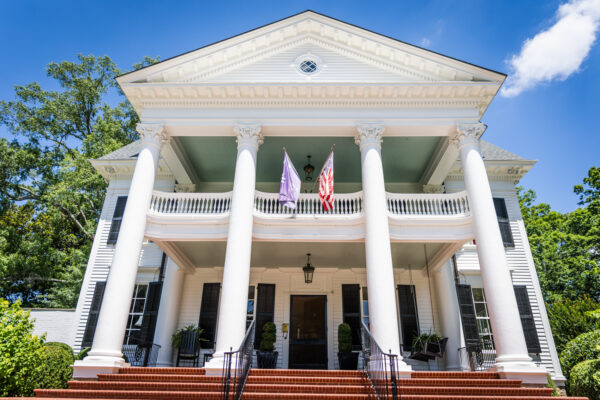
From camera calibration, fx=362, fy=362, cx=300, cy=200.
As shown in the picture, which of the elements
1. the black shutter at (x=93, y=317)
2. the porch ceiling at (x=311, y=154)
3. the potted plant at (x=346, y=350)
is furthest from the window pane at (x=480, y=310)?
the black shutter at (x=93, y=317)

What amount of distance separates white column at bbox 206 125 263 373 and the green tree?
12.3 metres

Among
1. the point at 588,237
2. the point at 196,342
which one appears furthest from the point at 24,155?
the point at 588,237

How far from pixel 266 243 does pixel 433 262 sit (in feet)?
19.6

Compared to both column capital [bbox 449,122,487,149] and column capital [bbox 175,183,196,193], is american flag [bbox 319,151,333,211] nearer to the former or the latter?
column capital [bbox 449,122,487,149]

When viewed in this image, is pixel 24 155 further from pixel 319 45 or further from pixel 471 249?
pixel 471 249

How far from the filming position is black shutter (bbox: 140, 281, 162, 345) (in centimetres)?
1202

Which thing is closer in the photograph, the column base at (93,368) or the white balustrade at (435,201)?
the column base at (93,368)

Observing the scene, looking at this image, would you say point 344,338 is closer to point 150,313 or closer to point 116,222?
point 150,313

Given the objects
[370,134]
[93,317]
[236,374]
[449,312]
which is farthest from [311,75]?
[93,317]

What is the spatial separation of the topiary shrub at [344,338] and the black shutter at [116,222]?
9073 mm

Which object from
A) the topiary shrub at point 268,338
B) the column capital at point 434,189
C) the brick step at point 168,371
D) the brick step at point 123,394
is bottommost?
the brick step at point 123,394

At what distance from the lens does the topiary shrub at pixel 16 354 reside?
656 centimetres

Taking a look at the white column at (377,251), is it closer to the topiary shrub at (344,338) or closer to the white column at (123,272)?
the topiary shrub at (344,338)

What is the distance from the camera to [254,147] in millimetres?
10852
